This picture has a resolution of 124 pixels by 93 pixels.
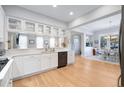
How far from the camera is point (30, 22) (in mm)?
4008

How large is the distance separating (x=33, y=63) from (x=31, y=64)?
90 mm

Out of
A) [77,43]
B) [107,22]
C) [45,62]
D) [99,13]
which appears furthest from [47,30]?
[77,43]

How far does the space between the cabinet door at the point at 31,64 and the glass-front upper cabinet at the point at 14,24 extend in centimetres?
128

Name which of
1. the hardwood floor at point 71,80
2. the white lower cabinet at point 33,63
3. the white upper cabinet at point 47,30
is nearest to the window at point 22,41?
the white lower cabinet at point 33,63

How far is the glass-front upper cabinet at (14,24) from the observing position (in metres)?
3.45

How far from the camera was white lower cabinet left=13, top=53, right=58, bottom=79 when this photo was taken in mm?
2988

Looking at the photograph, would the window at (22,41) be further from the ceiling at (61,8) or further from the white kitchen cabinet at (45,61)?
the ceiling at (61,8)

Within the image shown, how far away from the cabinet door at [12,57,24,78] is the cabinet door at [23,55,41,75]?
0.15 m

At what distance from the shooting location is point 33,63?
137 inches

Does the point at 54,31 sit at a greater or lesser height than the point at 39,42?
greater

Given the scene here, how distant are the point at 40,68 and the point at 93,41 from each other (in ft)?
27.3

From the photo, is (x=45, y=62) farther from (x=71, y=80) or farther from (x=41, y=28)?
(x=41, y=28)

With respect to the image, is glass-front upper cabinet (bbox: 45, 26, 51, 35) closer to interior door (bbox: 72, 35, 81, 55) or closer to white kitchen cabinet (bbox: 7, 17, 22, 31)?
white kitchen cabinet (bbox: 7, 17, 22, 31)
